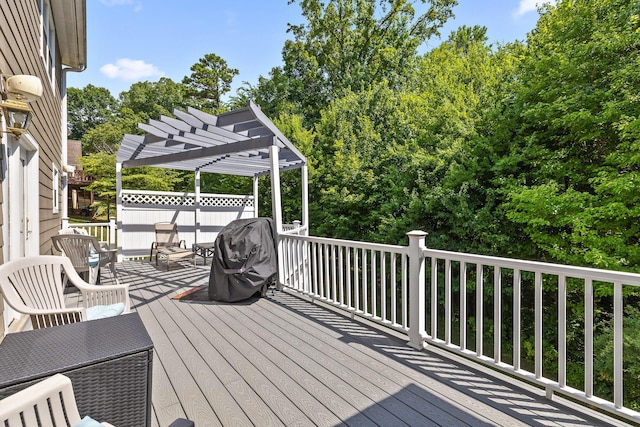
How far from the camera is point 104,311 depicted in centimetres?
263

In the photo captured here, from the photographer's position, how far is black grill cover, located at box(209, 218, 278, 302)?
4.66 meters

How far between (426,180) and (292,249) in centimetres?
523

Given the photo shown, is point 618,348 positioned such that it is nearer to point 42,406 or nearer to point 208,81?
point 42,406

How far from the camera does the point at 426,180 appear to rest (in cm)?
895

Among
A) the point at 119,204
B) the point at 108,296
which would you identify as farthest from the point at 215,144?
the point at 108,296

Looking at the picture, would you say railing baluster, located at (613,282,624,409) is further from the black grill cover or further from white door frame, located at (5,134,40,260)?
white door frame, located at (5,134,40,260)

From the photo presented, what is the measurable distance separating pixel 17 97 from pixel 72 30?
193 inches

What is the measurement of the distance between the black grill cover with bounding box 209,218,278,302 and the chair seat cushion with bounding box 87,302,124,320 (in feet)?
6.21

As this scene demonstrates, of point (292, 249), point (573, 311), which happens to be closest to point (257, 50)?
point (292, 249)

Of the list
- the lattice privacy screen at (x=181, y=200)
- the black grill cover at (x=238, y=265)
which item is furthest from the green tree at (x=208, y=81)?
the black grill cover at (x=238, y=265)

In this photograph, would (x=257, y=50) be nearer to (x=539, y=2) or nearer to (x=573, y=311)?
(x=539, y=2)

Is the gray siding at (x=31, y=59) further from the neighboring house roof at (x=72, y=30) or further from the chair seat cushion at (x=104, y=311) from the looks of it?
the chair seat cushion at (x=104, y=311)

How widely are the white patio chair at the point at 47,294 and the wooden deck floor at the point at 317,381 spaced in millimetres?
638

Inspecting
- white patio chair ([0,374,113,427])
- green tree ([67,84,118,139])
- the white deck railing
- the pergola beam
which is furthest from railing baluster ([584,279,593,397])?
green tree ([67,84,118,139])
